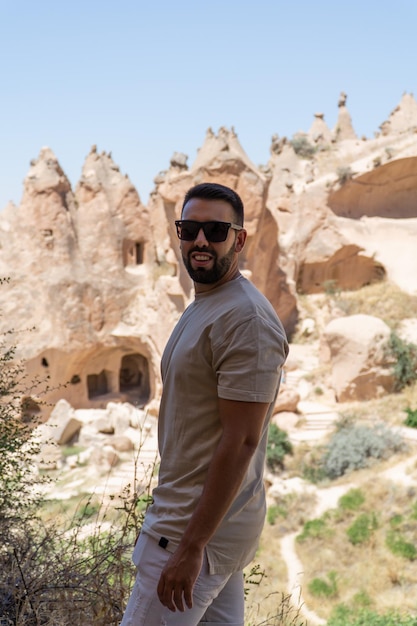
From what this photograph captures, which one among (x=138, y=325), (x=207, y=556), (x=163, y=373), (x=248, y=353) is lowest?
(x=138, y=325)

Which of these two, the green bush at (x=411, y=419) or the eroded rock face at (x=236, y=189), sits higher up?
the eroded rock face at (x=236, y=189)

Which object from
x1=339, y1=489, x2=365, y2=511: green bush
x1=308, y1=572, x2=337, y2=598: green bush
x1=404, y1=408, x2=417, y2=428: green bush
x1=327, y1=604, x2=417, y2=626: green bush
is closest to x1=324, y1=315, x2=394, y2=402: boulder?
x1=404, y1=408, x2=417, y2=428: green bush

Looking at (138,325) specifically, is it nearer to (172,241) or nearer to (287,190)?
(172,241)

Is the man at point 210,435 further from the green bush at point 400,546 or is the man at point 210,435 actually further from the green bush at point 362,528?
the green bush at point 362,528

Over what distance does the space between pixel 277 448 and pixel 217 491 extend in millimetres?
10092

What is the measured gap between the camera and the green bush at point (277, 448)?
1104 centimetres

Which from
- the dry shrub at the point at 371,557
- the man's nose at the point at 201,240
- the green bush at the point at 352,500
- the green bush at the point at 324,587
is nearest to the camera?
the man's nose at the point at 201,240

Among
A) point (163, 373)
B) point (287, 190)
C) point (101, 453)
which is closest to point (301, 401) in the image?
point (101, 453)

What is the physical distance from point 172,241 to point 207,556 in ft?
49.7

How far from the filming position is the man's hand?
1378mm

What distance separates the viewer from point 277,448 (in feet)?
36.4

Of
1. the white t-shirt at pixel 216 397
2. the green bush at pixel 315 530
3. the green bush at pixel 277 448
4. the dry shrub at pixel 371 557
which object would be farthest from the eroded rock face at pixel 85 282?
the white t-shirt at pixel 216 397

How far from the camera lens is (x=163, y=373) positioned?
1.70 metres

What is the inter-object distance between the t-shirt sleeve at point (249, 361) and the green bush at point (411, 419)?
10829mm
